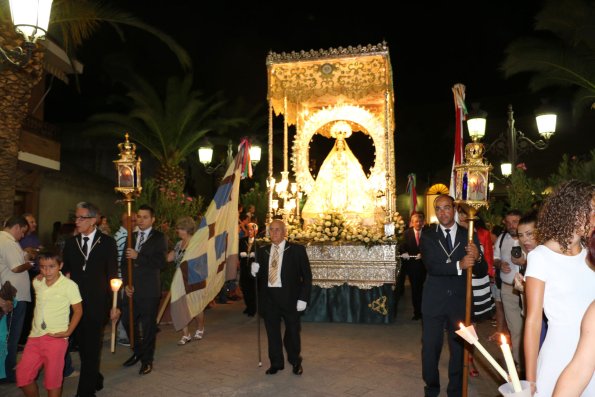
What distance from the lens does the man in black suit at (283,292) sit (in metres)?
6.45

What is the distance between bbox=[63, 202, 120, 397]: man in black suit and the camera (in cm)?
530

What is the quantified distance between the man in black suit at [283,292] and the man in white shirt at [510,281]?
2.54 m

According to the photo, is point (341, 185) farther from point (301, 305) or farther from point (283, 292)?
point (301, 305)

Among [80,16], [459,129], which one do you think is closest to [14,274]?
[80,16]

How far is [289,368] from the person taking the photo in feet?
22.0

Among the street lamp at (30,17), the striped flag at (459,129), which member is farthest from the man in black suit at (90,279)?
the striped flag at (459,129)

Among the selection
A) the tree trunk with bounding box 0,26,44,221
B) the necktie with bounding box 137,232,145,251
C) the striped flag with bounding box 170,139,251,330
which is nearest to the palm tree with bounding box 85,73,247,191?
the tree trunk with bounding box 0,26,44,221

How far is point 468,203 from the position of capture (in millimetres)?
5461

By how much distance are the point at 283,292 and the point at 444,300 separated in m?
2.10

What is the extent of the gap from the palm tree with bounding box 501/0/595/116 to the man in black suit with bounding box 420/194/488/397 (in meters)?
10.9

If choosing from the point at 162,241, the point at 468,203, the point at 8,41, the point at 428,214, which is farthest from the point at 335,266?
the point at 428,214

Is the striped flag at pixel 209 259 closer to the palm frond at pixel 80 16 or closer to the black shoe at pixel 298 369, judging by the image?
the black shoe at pixel 298 369

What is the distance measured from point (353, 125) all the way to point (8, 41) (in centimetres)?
873

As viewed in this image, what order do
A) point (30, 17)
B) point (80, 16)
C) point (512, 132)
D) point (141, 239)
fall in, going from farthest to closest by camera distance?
point (512, 132) → point (80, 16) → point (141, 239) → point (30, 17)
